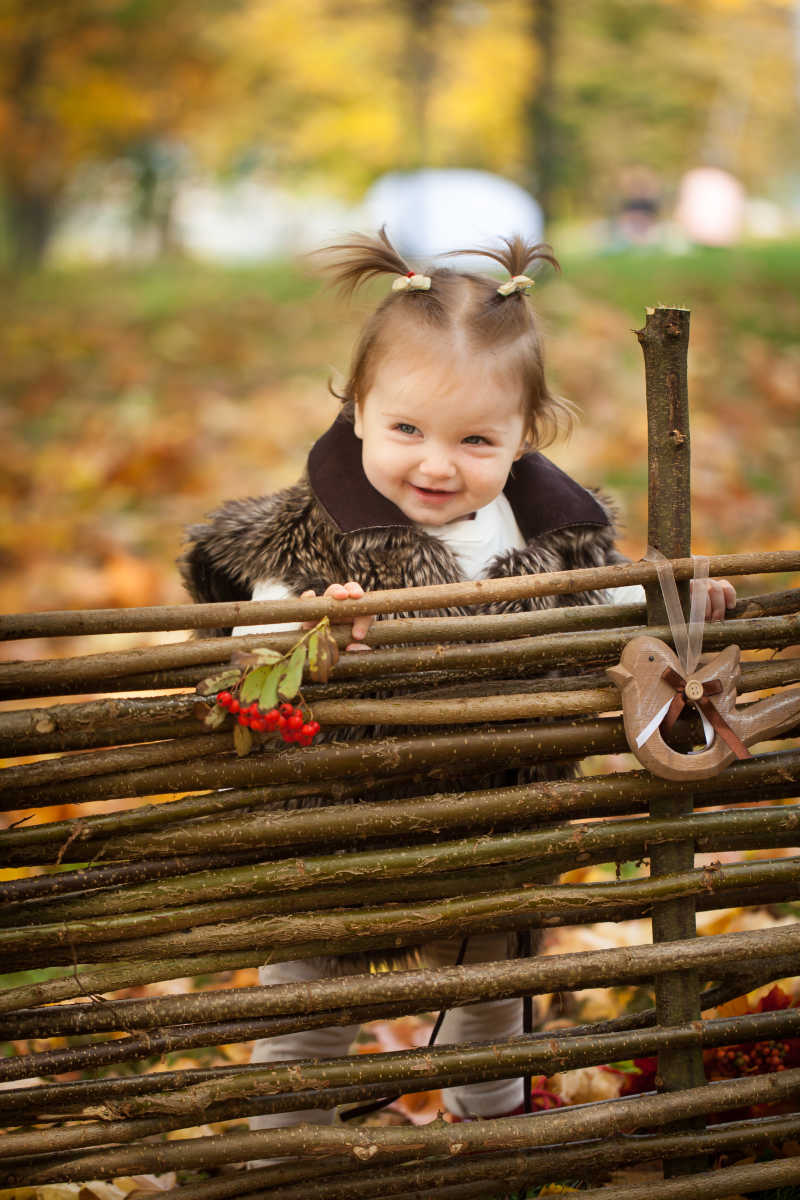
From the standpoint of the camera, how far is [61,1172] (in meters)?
1.42

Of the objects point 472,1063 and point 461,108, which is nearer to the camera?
point 472,1063

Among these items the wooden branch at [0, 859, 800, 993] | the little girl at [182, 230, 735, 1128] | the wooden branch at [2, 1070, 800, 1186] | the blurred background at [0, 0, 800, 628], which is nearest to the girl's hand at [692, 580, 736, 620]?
the little girl at [182, 230, 735, 1128]

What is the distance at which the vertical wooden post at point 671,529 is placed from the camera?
4.78 ft

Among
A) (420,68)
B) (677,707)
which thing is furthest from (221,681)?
(420,68)

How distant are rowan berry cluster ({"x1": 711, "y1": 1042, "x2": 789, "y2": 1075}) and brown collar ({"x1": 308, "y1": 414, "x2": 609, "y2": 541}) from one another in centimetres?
91

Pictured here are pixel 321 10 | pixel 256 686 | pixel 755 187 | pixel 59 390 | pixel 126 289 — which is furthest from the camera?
pixel 755 187

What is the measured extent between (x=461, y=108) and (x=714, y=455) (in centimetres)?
577

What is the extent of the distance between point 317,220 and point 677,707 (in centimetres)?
1073

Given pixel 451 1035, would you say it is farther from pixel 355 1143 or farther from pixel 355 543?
pixel 355 543

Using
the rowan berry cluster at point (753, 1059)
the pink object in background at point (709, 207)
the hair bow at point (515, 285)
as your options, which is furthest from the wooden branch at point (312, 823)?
the pink object in background at point (709, 207)

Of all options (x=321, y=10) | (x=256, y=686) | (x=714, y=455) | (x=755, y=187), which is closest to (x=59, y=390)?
(x=714, y=455)

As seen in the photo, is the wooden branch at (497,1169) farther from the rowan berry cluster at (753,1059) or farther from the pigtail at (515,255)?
the pigtail at (515,255)

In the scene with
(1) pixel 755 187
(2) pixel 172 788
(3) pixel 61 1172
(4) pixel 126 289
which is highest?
(1) pixel 755 187

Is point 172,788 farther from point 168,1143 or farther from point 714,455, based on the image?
point 714,455
